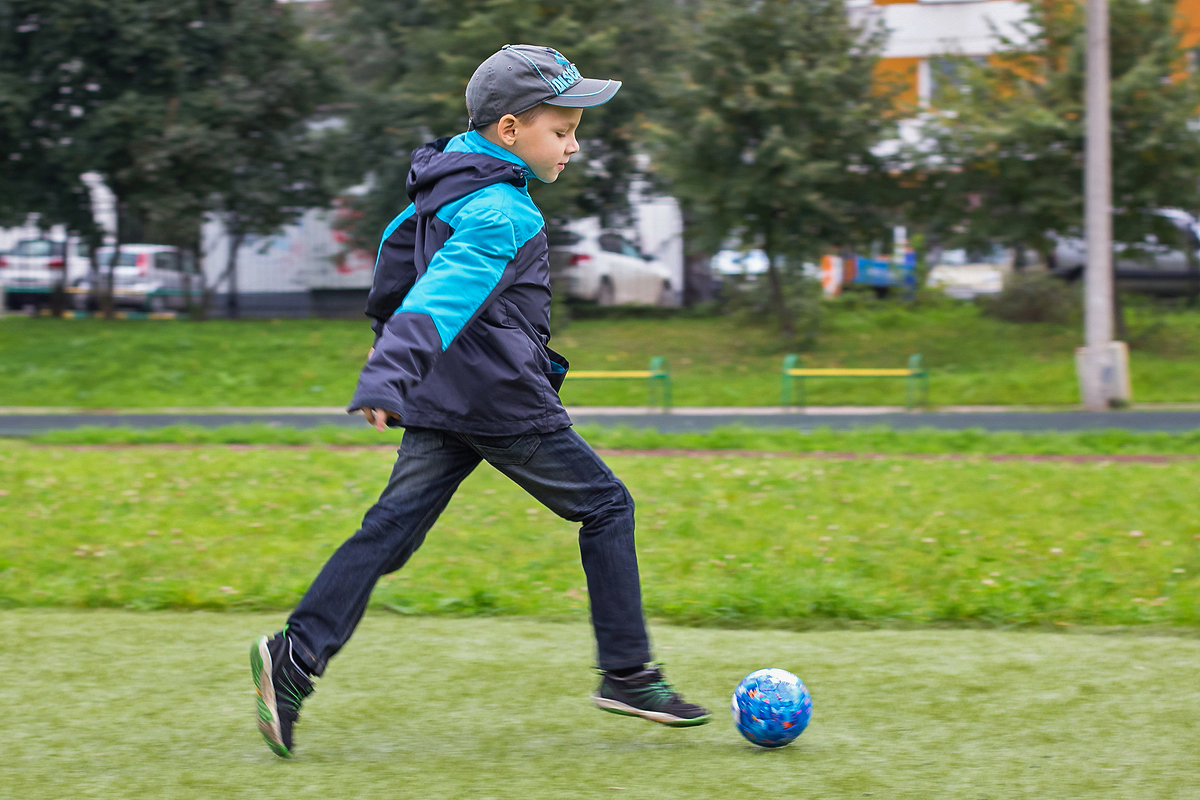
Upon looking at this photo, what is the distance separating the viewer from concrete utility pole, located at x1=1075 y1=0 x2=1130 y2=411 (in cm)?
1348

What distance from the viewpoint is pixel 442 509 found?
309 centimetres

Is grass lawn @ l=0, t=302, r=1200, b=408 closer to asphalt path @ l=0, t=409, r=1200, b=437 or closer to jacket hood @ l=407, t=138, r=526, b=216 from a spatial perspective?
asphalt path @ l=0, t=409, r=1200, b=437

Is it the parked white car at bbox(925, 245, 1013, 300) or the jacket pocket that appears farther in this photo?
the parked white car at bbox(925, 245, 1013, 300)

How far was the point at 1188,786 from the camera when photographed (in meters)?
2.77

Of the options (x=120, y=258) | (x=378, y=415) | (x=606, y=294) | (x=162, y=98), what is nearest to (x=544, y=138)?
(x=378, y=415)

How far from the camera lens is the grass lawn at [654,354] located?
1531 centimetres

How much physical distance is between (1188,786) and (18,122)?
792 inches

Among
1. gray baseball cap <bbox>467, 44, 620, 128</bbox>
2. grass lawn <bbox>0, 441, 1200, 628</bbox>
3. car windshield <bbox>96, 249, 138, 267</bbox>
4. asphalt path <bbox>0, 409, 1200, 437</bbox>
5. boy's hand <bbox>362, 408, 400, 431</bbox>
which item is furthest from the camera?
car windshield <bbox>96, 249, 138, 267</bbox>

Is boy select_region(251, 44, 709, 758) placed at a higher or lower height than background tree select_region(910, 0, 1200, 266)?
lower

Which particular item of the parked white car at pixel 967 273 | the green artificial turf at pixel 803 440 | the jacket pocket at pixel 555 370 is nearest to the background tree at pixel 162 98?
the green artificial turf at pixel 803 440

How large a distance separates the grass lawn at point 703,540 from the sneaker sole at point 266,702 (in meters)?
2.09

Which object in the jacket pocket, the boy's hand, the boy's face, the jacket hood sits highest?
the boy's face

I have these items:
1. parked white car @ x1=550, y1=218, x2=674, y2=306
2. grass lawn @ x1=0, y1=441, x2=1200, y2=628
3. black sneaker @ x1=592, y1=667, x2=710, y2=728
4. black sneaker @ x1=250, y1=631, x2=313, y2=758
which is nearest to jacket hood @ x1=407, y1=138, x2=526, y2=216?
black sneaker @ x1=250, y1=631, x2=313, y2=758

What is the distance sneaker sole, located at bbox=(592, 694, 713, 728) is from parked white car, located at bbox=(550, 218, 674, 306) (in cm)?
1798
